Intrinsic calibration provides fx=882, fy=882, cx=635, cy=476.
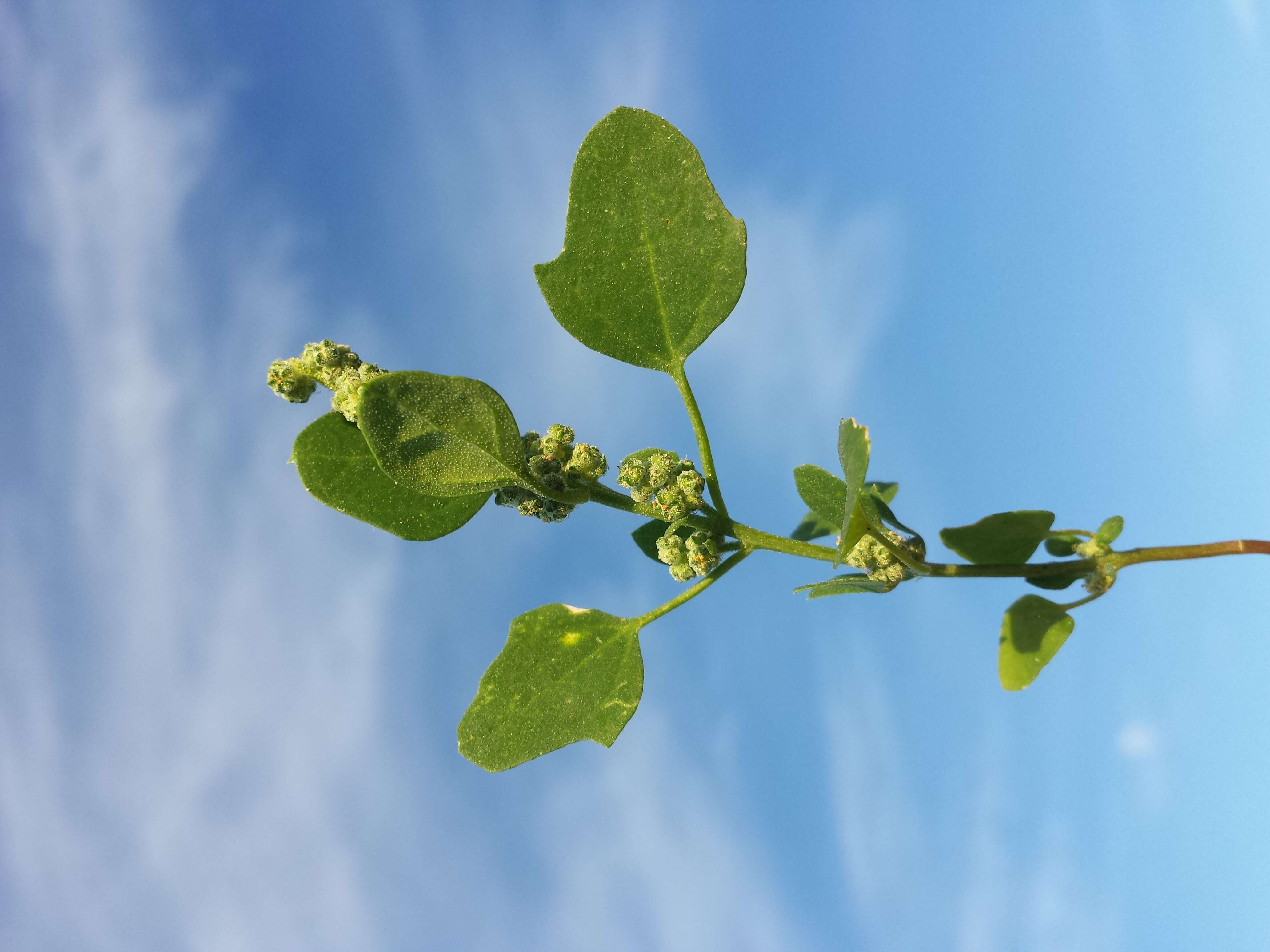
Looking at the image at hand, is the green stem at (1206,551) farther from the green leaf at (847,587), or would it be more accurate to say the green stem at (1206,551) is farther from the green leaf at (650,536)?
the green leaf at (650,536)

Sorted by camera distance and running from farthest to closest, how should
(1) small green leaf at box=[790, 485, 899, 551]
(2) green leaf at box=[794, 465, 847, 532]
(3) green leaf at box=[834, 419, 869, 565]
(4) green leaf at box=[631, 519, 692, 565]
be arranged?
1. (1) small green leaf at box=[790, 485, 899, 551]
2. (4) green leaf at box=[631, 519, 692, 565]
3. (2) green leaf at box=[794, 465, 847, 532]
4. (3) green leaf at box=[834, 419, 869, 565]

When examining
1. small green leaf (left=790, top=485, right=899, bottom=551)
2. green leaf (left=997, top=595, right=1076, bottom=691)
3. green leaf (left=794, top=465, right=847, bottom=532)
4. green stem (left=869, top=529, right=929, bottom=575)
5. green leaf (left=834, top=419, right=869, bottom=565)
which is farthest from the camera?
small green leaf (left=790, top=485, right=899, bottom=551)

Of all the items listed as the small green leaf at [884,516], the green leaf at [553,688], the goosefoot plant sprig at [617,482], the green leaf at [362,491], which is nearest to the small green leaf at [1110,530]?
the goosefoot plant sprig at [617,482]

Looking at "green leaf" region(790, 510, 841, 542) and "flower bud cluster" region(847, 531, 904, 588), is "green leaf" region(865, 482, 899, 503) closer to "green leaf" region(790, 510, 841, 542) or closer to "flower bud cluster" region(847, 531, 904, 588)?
"green leaf" region(790, 510, 841, 542)

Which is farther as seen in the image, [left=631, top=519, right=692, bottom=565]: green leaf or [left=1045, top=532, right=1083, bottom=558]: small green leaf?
[left=631, top=519, right=692, bottom=565]: green leaf

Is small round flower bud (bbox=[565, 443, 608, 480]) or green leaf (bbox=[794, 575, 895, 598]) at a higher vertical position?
small round flower bud (bbox=[565, 443, 608, 480])

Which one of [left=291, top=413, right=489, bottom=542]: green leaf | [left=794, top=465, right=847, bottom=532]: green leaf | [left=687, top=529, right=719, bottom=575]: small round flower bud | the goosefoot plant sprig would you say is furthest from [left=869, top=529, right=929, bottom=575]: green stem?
[left=291, top=413, right=489, bottom=542]: green leaf

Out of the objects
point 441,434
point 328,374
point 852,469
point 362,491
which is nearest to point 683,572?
point 852,469
